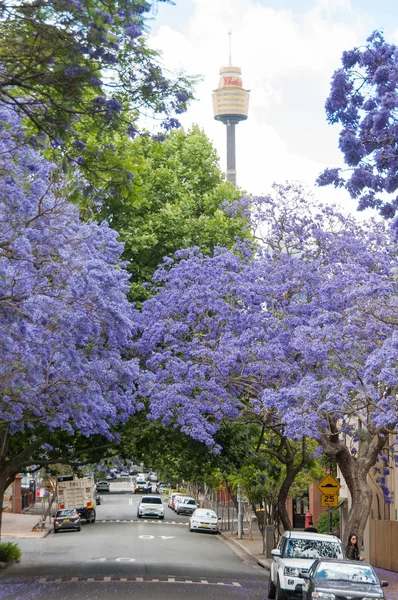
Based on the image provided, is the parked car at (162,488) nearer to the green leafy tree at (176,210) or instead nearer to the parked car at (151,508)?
the parked car at (151,508)

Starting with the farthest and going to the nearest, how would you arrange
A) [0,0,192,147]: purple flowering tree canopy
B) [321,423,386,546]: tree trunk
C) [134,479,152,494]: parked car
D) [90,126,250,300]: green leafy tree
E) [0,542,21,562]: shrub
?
[134,479,152,494]: parked car, [0,542,21,562]: shrub, [90,126,250,300]: green leafy tree, [321,423,386,546]: tree trunk, [0,0,192,147]: purple flowering tree canopy

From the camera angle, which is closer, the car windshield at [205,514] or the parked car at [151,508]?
the car windshield at [205,514]

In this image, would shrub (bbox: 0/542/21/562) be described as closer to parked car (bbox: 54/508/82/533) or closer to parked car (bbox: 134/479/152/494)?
parked car (bbox: 54/508/82/533)

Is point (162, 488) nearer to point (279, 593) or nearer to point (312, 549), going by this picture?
point (312, 549)

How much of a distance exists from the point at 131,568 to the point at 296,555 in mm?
11661

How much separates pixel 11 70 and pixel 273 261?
1973 cm

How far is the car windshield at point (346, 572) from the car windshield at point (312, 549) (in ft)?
13.2

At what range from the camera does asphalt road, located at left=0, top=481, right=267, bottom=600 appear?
25.4 meters

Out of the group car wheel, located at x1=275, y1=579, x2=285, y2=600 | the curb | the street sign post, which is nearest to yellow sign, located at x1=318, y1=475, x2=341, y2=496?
the street sign post

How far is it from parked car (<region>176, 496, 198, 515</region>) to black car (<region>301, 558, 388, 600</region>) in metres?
62.0

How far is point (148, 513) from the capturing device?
70312 mm

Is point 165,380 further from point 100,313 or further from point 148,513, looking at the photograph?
point 148,513

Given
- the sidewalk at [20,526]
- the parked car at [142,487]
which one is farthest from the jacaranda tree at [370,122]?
the parked car at [142,487]

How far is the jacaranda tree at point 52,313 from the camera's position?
1812 centimetres
